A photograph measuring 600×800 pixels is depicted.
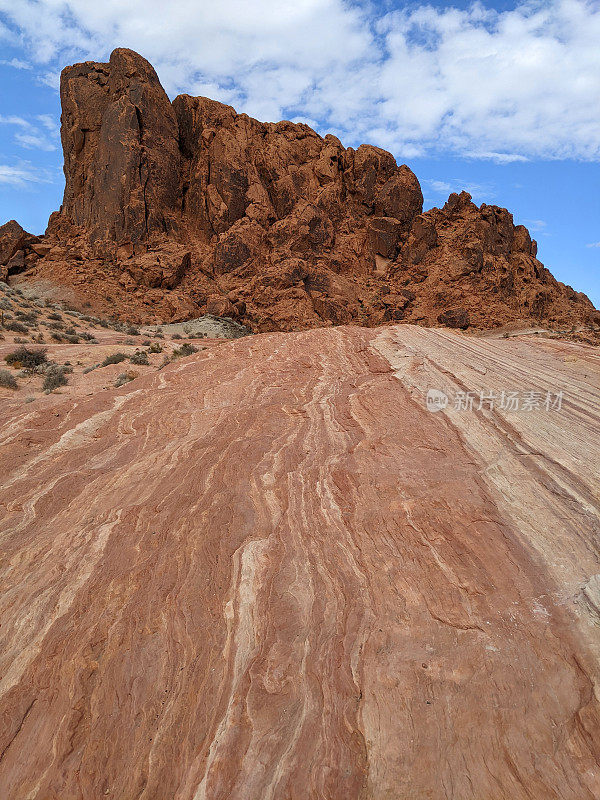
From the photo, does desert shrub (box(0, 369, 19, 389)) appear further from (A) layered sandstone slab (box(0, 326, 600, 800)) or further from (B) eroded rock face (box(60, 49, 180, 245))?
(B) eroded rock face (box(60, 49, 180, 245))

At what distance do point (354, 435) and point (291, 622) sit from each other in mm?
3087

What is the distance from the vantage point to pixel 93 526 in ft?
15.3

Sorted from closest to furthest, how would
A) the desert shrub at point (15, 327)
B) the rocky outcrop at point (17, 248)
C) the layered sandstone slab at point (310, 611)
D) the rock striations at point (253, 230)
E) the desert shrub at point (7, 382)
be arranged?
the layered sandstone slab at point (310, 611)
the desert shrub at point (7, 382)
the desert shrub at point (15, 327)
the rock striations at point (253, 230)
the rocky outcrop at point (17, 248)

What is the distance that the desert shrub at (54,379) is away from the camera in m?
11.6

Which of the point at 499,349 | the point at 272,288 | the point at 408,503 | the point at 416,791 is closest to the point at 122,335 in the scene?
the point at 272,288

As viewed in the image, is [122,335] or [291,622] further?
[122,335]

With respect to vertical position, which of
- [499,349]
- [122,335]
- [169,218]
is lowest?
[122,335]

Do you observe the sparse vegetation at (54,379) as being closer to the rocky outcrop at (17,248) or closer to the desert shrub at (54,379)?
the desert shrub at (54,379)

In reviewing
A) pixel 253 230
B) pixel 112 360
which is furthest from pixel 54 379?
pixel 253 230

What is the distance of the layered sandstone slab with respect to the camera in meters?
2.43

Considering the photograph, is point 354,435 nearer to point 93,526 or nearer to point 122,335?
point 93,526

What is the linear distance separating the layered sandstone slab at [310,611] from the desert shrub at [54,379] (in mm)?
5648

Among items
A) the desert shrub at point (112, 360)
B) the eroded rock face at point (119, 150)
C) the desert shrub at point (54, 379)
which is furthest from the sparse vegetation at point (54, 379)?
the eroded rock face at point (119, 150)

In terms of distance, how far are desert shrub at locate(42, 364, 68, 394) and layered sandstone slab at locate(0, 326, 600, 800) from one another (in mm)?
5648
